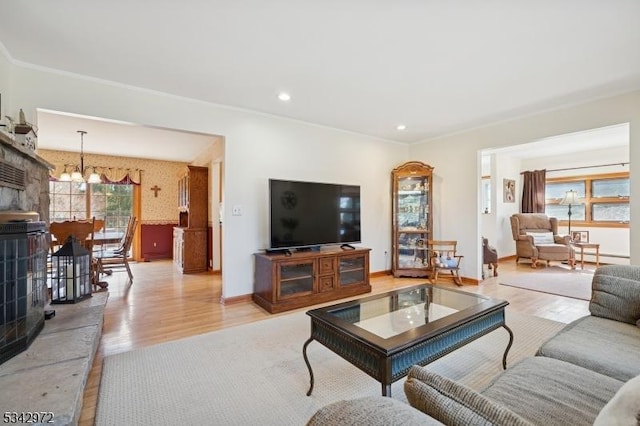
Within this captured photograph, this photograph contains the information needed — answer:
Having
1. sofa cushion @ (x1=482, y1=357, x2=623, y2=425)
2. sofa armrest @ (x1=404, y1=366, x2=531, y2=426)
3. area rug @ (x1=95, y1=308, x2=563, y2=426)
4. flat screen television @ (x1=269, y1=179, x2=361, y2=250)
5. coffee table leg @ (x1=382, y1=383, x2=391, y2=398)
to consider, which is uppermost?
flat screen television @ (x1=269, y1=179, x2=361, y2=250)

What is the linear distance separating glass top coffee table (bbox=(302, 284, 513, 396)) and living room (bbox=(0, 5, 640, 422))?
6.73 feet

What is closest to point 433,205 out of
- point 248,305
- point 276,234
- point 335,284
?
point 335,284

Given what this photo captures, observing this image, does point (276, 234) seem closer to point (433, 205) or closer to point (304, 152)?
point (304, 152)

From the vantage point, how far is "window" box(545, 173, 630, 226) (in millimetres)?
6152

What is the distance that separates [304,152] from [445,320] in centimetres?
313

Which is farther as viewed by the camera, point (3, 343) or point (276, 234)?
point (276, 234)

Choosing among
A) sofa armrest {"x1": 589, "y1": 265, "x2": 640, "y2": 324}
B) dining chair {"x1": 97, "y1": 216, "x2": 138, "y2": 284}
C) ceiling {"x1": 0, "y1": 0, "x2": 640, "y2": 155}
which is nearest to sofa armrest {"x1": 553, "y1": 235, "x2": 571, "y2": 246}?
ceiling {"x1": 0, "y1": 0, "x2": 640, "y2": 155}

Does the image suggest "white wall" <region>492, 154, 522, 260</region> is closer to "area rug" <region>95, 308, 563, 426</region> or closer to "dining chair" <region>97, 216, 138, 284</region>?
"area rug" <region>95, 308, 563, 426</region>

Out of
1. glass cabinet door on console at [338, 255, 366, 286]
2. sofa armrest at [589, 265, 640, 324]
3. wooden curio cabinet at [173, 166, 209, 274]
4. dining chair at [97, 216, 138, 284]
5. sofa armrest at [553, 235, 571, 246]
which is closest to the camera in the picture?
sofa armrest at [589, 265, 640, 324]

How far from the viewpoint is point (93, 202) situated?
22.5ft

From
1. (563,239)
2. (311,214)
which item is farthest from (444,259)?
(563,239)

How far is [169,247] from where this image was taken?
7469 millimetres

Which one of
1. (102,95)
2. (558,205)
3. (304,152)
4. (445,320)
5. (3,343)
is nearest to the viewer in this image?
(3,343)

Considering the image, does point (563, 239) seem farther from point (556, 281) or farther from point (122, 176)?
point (122, 176)
